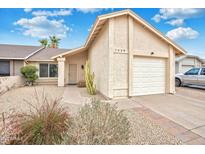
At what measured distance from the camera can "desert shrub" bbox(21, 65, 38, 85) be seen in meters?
13.9

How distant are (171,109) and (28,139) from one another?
571cm

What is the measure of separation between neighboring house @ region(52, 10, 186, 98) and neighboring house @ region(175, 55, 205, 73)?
12.3 metres

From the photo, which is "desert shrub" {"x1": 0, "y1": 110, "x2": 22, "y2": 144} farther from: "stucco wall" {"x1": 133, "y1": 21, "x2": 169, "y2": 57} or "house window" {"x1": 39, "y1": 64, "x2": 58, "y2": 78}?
"house window" {"x1": 39, "y1": 64, "x2": 58, "y2": 78}

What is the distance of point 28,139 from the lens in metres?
3.15

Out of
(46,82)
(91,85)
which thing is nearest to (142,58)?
(91,85)

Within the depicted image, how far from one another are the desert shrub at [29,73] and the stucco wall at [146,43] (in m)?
10.4

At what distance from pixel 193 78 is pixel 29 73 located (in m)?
15.3

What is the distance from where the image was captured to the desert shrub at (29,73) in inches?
548

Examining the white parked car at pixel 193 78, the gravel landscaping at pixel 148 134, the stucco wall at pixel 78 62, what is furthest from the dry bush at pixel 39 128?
the white parked car at pixel 193 78

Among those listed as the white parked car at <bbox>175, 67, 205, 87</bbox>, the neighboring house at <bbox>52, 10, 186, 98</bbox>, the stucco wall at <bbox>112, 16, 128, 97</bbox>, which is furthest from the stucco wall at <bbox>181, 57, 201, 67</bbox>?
the stucco wall at <bbox>112, 16, 128, 97</bbox>

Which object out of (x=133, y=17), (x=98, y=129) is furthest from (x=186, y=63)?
(x=98, y=129)

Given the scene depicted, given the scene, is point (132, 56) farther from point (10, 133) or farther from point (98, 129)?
point (10, 133)

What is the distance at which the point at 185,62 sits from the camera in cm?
2231
